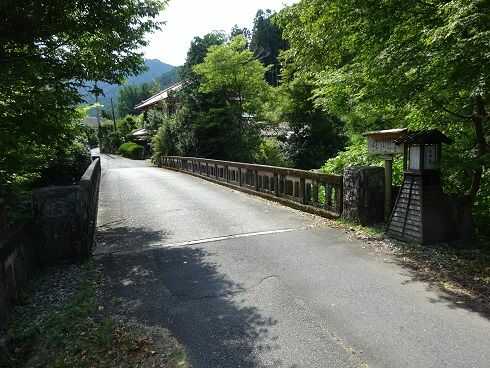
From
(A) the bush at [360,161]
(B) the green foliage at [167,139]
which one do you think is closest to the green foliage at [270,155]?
(B) the green foliage at [167,139]

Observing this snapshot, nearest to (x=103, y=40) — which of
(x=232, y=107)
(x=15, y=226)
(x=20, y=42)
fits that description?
(x=20, y=42)

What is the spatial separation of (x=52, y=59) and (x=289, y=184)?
6.21 m

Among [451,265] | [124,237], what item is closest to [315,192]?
[451,265]

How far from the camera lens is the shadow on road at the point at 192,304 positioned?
10.5 feet

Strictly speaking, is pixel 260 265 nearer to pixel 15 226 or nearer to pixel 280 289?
pixel 280 289

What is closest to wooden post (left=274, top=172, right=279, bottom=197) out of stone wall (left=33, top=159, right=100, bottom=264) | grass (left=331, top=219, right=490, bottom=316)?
grass (left=331, top=219, right=490, bottom=316)

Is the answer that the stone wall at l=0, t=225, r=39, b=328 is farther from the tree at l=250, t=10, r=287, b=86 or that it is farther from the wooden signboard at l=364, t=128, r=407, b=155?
the tree at l=250, t=10, r=287, b=86

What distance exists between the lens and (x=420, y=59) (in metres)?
4.62

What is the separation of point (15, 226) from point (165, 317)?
2.47 meters

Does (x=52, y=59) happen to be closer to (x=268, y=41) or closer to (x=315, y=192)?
(x=315, y=192)

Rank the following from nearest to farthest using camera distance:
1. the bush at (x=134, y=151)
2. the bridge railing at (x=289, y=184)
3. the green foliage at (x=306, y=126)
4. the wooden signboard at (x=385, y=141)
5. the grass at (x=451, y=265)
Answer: the grass at (x=451, y=265) < the wooden signboard at (x=385, y=141) < the bridge railing at (x=289, y=184) < the green foliage at (x=306, y=126) < the bush at (x=134, y=151)

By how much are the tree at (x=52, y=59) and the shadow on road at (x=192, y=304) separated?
216cm

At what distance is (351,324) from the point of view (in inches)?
140

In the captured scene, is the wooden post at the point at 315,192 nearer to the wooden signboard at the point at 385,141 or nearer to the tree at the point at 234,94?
the wooden signboard at the point at 385,141
